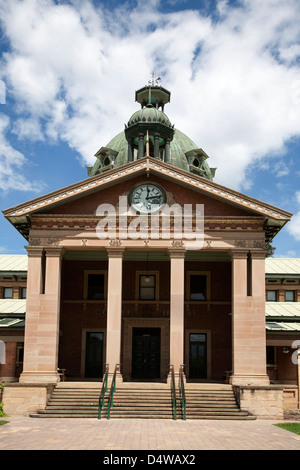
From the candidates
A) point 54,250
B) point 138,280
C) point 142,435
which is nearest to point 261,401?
point 142,435

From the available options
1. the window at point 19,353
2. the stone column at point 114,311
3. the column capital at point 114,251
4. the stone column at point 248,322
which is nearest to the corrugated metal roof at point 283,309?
the stone column at point 248,322

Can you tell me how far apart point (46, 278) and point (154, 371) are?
28.2ft

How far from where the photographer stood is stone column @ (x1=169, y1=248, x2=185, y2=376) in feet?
83.1

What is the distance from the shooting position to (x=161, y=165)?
26.6 metres

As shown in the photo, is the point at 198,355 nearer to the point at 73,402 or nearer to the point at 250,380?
the point at 250,380

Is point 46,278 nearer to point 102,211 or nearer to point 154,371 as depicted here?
point 102,211

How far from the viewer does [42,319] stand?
25.9 metres

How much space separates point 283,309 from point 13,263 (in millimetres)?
20478

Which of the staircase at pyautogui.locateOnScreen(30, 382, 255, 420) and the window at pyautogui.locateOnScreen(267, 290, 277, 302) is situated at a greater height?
the window at pyautogui.locateOnScreen(267, 290, 277, 302)

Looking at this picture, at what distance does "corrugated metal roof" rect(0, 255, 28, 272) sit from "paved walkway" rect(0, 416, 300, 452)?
2108cm

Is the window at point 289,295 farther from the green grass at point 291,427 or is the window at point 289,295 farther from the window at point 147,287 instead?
the green grass at point 291,427

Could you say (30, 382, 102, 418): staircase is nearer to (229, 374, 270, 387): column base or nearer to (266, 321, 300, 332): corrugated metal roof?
(229, 374, 270, 387): column base

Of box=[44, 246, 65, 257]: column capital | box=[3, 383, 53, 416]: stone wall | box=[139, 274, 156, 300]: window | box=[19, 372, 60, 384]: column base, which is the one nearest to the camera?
box=[3, 383, 53, 416]: stone wall

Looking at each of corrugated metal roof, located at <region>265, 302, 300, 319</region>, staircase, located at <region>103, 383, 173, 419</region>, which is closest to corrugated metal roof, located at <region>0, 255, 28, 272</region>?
corrugated metal roof, located at <region>265, 302, 300, 319</region>
